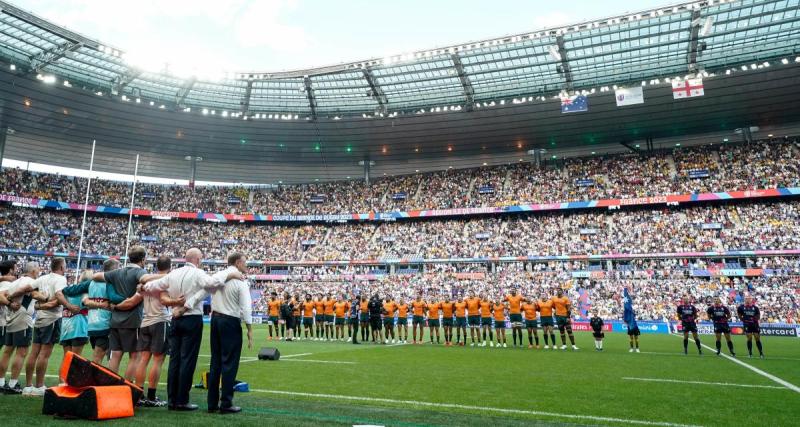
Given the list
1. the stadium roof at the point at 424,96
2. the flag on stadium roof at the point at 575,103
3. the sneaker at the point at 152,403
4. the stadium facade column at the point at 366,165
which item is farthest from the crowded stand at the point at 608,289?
the sneaker at the point at 152,403

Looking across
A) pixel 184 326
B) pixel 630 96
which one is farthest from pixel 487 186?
pixel 184 326

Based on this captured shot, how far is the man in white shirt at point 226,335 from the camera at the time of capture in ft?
20.3

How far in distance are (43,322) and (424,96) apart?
113 ft

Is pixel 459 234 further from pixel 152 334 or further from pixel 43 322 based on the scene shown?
pixel 152 334

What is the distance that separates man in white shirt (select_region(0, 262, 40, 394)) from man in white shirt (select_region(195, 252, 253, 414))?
361cm

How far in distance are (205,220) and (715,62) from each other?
48308mm

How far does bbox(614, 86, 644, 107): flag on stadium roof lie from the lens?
31.9 meters

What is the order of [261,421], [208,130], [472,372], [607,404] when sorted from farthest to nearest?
[208,130] → [472,372] → [607,404] → [261,421]

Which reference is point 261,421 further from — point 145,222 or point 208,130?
point 145,222

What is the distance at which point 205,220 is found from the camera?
5219 centimetres

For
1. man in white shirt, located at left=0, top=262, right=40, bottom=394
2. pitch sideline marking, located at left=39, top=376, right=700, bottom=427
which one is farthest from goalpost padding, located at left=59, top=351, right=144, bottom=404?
pitch sideline marking, located at left=39, top=376, right=700, bottom=427

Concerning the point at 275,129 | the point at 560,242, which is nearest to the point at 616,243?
the point at 560,242

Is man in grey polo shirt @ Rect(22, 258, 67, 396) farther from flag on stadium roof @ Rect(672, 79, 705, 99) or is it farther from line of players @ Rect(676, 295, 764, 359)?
flag on stadium roof @ Rect(672, 79, 705, 99)

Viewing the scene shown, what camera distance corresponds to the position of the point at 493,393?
319 inches
